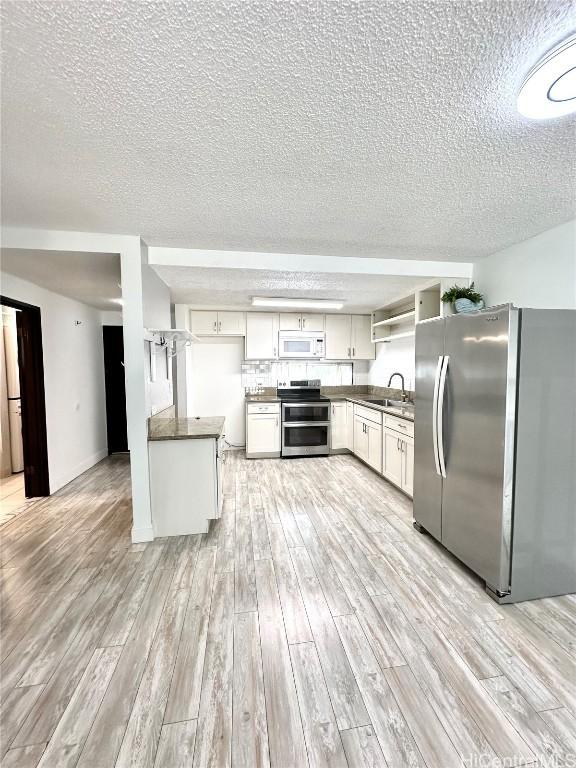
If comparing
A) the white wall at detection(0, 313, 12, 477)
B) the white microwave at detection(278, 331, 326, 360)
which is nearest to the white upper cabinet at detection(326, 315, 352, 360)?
the white microwave at detection(278, 331, 326, 360)

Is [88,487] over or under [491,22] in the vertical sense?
under

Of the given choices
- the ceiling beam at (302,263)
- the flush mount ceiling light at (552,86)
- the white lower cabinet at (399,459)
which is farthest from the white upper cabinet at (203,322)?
the flush mount ceiling light at (552,86)

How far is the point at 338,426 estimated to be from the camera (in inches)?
194

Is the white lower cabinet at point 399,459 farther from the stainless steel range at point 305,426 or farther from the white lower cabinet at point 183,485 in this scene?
the white lower cabinet at point 183,485

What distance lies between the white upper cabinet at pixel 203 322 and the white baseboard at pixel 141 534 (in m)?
2.98

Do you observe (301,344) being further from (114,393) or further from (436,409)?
(114,393)

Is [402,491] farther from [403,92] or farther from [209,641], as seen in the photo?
[403,92]

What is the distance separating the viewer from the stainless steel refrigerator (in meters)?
1.84

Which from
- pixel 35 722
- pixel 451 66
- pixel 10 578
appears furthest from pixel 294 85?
pixel 10 578

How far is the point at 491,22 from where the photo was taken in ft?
2.99

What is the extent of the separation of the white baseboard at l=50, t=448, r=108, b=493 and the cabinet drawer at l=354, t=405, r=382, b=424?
382 centimetres

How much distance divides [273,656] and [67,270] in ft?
10.7

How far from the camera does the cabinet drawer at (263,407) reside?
15.7 ft

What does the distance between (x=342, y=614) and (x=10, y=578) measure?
2.17 metres
